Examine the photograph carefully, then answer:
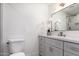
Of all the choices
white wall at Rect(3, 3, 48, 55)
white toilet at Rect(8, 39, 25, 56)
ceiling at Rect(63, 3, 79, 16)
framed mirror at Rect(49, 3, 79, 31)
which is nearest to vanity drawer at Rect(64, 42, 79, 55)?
framed mirror at Rect(49, 3, 79, 31)

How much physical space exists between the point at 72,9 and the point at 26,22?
1525mm

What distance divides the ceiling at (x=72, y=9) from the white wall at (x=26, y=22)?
1068 millimetres

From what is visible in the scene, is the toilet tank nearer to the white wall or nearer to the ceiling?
the white wall

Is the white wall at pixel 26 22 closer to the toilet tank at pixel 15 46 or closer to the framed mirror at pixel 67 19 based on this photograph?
the toilet tank at pixel 15 46

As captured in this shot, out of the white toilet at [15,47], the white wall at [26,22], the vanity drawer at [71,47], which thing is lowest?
the white toilet at [15,47]

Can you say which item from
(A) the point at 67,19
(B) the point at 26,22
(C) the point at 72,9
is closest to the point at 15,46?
(B) the point at 26,22

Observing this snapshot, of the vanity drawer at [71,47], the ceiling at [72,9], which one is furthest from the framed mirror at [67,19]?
the vanity drawer at [71,47]

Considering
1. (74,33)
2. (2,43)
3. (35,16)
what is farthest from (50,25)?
(2,43)

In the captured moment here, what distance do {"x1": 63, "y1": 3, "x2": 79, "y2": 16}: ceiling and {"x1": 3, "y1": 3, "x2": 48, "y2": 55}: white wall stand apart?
Answer: 107 centimetres

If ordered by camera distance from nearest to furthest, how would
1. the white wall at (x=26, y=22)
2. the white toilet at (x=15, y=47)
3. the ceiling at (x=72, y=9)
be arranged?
the ceiling at (x=72, y=9)
the white toilet at (x=15, y=47)
the white wall at (x=26, y=22)

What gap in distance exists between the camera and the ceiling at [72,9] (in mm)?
2139

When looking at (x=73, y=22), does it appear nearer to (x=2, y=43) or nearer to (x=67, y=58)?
(x=67, y=58)

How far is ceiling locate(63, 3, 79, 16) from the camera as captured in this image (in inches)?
84.2

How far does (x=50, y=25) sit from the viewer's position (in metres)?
3.36
